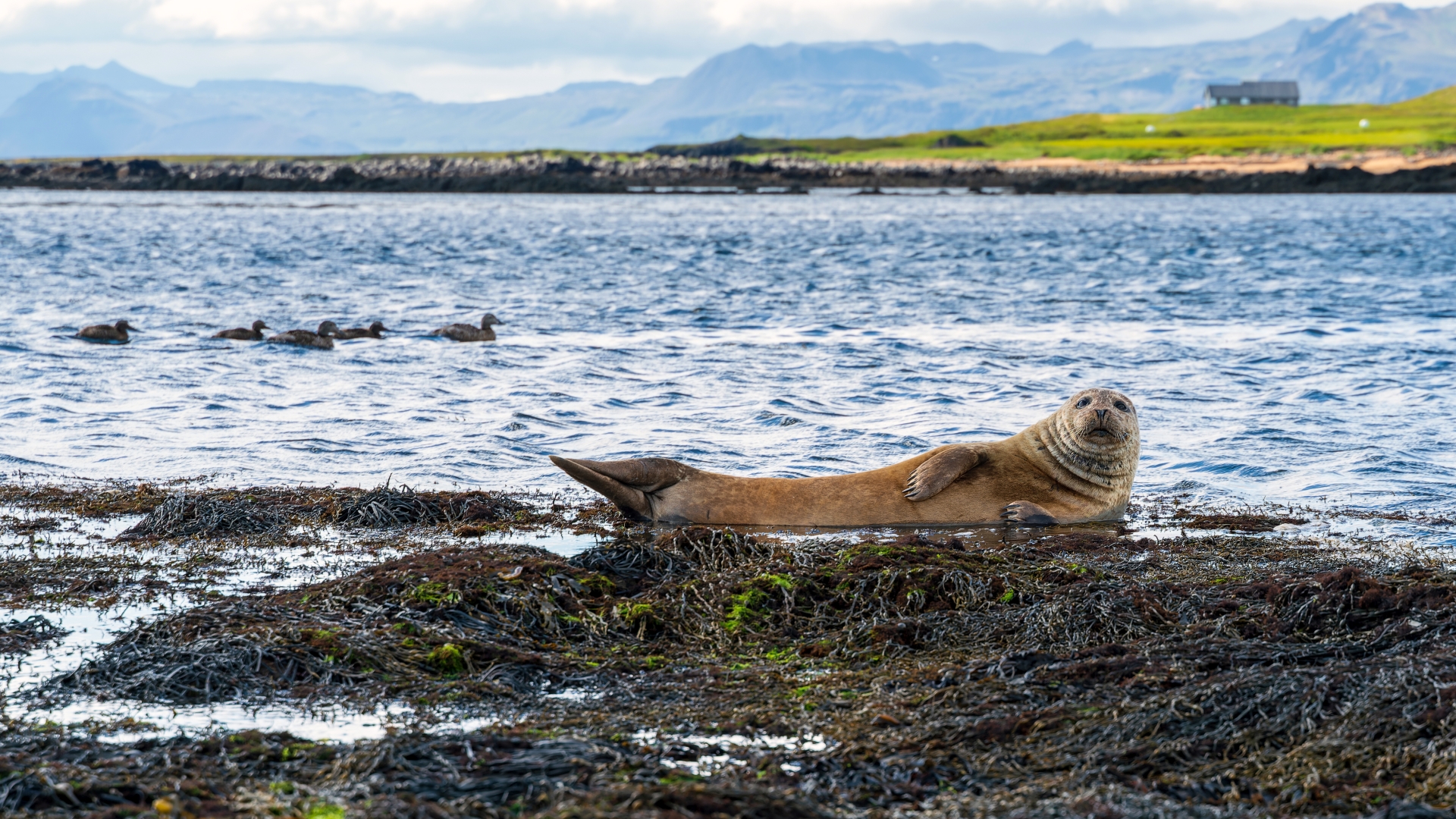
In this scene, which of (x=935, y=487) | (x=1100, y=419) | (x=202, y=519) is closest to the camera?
(x=202, y=519)

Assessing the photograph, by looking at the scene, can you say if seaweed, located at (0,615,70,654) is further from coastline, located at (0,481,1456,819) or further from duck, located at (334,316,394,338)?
duck, located at (334,316,394,338)

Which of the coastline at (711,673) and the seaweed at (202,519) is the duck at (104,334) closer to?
the seaweed at (202,519)

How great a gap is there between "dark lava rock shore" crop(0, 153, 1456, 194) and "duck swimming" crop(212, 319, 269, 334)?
231 feet

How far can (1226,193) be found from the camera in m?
85.8

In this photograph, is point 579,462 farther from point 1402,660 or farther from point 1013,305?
point 1013,305

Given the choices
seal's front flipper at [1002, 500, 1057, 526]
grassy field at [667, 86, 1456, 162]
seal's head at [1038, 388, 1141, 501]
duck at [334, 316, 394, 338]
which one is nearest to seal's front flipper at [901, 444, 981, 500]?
seal's front flipper at [1002, 500, 1057, 526]

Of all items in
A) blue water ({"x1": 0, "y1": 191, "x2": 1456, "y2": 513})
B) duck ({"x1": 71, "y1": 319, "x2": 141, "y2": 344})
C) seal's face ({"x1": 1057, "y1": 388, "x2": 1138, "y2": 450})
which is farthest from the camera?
duck ({"x1": 71, "y1": 319, "x2": 141, "y2": 344})

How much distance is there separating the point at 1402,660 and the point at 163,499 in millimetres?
8236

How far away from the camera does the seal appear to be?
972 cm

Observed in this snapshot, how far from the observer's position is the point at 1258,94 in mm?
168250

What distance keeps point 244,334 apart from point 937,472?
15.1 meters

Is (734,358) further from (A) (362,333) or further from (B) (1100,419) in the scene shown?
(B) (1100,419)

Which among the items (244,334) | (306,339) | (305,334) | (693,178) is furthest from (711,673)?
(693,178)

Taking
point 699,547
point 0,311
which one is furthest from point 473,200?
point 699,547
